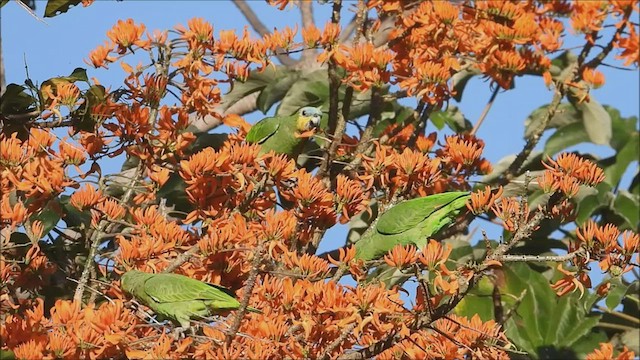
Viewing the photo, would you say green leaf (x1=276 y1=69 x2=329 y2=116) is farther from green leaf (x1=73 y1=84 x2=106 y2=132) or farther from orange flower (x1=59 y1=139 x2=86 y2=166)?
orange flower (x1=59 y1=139 x2=86 y2=166)

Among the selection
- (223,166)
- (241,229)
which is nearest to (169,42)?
(223,166)

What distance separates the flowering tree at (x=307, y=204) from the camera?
3666 millimetres

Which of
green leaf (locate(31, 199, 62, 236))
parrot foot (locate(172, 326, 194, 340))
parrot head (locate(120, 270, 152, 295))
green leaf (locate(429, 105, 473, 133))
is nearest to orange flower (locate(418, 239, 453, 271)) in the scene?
parrot foot (locate(172, 326, 194, 340))

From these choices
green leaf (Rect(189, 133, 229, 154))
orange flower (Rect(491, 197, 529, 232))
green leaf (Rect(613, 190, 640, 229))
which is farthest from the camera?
green leaf (Rect(613, 190, 640, 229))

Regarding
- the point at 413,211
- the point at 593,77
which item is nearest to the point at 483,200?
the point at 413,211

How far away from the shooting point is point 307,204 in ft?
13.9

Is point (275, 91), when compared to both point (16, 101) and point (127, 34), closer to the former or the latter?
point (127, 34)

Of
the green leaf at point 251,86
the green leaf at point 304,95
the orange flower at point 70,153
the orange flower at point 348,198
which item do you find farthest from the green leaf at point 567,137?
the orange flower at point 70,153

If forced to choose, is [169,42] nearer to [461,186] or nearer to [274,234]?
[274,234]

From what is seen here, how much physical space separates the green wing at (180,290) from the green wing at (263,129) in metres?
1.39

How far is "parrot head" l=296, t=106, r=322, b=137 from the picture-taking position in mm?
5199

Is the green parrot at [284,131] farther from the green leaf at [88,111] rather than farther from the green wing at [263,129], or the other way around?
the green leaf at [88,111]

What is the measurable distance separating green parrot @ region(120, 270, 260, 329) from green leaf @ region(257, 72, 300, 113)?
265 centimetres

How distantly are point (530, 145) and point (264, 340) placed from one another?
287 cm
